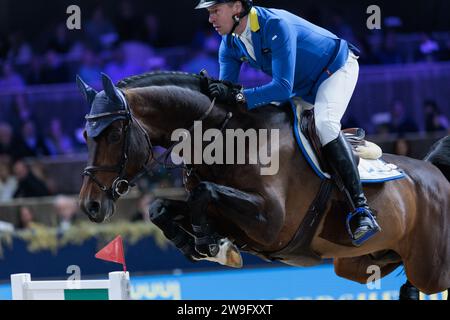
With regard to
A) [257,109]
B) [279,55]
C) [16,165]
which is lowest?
[16,165]

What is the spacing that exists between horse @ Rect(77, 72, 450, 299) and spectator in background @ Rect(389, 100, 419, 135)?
5.56 meters

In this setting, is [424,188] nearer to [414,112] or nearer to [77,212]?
[77,212]

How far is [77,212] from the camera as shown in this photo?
9.77 meters

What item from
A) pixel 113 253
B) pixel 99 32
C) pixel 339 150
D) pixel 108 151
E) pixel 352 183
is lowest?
pixel 113 253

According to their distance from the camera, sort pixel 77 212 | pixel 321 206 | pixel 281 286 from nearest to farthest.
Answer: pixel 321 206
pixel 281 286
pixel 77 212

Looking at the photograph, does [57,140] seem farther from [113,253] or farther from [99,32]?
[113,253]

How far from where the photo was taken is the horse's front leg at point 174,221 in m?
5.11

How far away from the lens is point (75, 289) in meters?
5.01

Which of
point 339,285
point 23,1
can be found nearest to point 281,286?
point 339,285

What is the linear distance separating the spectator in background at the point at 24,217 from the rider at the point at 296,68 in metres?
4.87

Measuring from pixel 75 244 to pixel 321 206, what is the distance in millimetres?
4301

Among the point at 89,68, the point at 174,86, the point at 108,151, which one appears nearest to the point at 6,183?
the point at 89,68

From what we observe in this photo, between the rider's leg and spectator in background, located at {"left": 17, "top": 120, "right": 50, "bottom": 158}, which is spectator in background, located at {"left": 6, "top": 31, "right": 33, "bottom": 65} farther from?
the rider's leg

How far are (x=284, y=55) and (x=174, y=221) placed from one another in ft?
3.93
